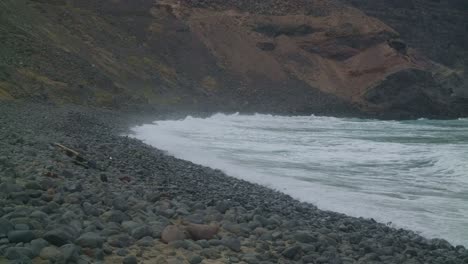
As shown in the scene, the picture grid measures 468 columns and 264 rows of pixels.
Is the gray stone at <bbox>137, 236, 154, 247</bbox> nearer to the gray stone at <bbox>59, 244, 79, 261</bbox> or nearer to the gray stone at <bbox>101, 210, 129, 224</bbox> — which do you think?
the gray stone at <bbox>101, 210, 129, 224</bbox>

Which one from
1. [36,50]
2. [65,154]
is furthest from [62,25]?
[65,154]

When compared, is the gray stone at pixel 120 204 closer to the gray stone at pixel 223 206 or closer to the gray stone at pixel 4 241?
the gray stone at pixel 223 206

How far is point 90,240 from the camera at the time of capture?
186 inches

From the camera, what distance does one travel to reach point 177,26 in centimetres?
5106

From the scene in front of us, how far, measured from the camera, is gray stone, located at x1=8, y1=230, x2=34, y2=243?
14.3 feet

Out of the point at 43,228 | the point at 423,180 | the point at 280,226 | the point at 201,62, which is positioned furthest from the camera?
the point at 201,62

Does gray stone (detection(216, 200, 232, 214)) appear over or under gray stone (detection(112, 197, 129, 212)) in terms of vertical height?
over

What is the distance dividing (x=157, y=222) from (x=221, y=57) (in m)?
44.9

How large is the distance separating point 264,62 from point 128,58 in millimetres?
15045

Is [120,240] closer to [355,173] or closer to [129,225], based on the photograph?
[129,225]

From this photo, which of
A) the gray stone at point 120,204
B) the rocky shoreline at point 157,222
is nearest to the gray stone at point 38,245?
the rocky shoreline at point 157,222

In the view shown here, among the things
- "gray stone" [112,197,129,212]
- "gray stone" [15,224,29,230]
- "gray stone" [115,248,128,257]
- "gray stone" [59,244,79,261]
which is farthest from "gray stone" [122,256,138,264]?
"gray stone" [112,197,129,212]

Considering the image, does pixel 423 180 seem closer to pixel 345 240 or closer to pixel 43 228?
pixel 345 240

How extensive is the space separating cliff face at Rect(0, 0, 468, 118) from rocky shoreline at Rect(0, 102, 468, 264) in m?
17.2
